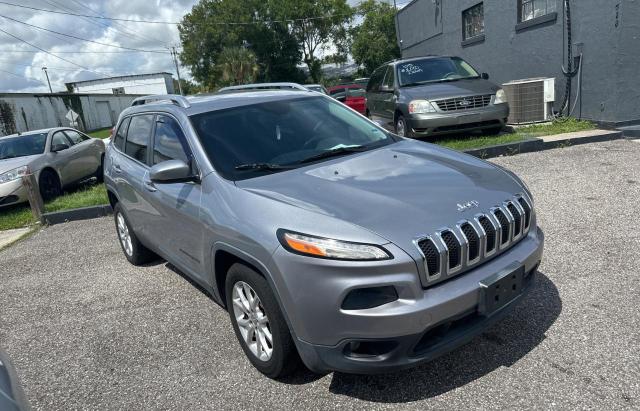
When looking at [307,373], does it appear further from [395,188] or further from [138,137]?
[138,137]

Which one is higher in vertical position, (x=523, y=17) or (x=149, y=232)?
(x=523, y=17)

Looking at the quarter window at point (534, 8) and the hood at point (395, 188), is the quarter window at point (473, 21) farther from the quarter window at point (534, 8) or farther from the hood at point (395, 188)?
the hood at point (395, 188)

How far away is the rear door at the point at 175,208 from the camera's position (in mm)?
3359

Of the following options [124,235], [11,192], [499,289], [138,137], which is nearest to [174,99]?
[138,137]

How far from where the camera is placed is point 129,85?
63531 mm

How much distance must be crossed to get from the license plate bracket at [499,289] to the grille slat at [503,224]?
0.17 m

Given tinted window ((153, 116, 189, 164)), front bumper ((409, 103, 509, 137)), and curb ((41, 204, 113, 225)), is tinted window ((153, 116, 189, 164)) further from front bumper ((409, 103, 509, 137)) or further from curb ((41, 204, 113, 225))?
front bumper ((409, 103, 509, 137))

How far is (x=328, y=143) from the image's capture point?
3.67 meters

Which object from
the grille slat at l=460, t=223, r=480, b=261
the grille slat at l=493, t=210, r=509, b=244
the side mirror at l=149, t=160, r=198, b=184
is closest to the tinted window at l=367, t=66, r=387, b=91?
the side mirror at l=149, t=160, r=198, b=184

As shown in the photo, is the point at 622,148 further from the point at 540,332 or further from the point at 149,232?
the point at 149,232

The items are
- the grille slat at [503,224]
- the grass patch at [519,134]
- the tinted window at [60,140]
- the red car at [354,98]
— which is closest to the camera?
the grille slat at [503,224]

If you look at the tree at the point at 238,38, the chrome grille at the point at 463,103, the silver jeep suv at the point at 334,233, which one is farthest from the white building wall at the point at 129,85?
the silver jeep suv at the point at 334,233

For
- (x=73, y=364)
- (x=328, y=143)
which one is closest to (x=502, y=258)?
(x=328, y=143)

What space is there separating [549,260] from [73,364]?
3.82 m
